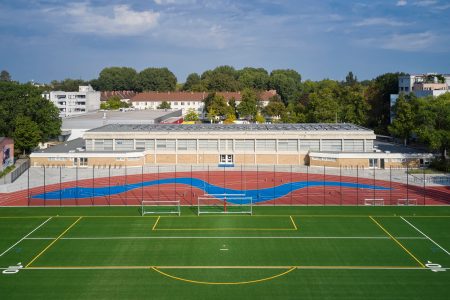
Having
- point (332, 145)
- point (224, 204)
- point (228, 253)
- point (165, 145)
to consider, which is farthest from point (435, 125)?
point (228, 253)

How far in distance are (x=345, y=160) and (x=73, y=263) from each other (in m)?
36.4

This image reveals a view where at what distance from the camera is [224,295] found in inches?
890

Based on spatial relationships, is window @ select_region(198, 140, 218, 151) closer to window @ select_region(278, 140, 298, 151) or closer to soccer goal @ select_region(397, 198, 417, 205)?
window @ select_region(278, 140, 298, 151)

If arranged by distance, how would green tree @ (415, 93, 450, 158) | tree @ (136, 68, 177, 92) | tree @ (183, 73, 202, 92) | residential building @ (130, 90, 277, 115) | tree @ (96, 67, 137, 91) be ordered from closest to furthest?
green tree @ (415, 93, 450, 158)
residential building @ (130, 90, 277, 115)
tree @ (136, 68, 177, 92)
tree @ (183, 73, 202, 92)
tree @ (96, 67, 137, 91)

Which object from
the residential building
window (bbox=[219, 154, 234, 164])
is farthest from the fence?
the residential building

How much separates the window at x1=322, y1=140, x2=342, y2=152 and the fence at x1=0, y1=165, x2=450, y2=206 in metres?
3.93

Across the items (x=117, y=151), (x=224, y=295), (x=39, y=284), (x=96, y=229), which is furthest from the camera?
(x=117, y=151)

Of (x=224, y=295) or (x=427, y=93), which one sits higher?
(x=427, y=93)

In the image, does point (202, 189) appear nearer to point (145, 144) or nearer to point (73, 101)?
point (145, 144)

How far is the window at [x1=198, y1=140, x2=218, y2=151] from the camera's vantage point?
198ft

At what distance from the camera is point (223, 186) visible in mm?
48031

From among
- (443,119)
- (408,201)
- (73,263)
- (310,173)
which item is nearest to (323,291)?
(73,263)

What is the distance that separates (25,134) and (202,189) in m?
27.8

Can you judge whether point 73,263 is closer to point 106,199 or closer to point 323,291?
point 323,291
